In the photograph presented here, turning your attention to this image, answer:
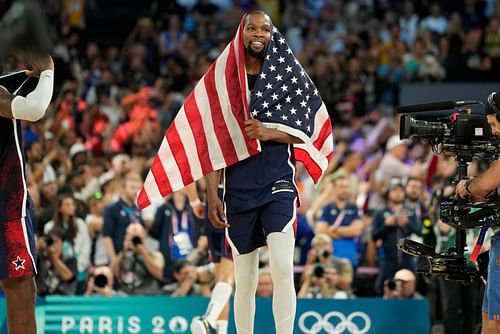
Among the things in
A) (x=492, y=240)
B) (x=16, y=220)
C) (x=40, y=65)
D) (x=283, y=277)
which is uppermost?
(x=40, y=65)

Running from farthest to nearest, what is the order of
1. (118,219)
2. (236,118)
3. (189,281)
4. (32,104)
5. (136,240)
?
(118,219)
(136,240)
(189,281)
(236,118)
(32,104)

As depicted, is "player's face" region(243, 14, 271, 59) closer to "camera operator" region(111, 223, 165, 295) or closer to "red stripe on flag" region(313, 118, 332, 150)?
"red stripe on flag" region(313, 118, 332, 150)

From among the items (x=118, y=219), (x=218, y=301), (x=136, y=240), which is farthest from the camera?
(x=118, y=219)

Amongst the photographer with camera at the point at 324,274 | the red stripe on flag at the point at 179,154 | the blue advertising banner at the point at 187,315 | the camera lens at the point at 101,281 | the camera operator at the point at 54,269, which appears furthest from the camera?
the camera operator at the point at 54,269

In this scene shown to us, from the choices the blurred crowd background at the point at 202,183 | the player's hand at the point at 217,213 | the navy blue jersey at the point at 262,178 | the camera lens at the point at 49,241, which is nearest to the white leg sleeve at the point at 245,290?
the player's hand at the point at 217,213

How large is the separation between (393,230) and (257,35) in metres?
4.19

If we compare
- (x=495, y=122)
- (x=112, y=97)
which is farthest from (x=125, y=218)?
(x=112, y=97)

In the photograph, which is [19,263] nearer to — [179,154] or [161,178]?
[161,178]

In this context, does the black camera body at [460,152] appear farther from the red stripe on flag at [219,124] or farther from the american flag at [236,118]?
Answer: the red stripe on flag at [219,124]

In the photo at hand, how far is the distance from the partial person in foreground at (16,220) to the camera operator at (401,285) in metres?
4.07

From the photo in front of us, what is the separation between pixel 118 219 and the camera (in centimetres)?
951

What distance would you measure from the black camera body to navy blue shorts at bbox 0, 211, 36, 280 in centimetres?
252

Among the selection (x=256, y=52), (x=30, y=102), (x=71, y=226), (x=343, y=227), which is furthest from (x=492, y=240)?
(x=71, y=226)

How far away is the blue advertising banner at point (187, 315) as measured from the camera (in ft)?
24.1
